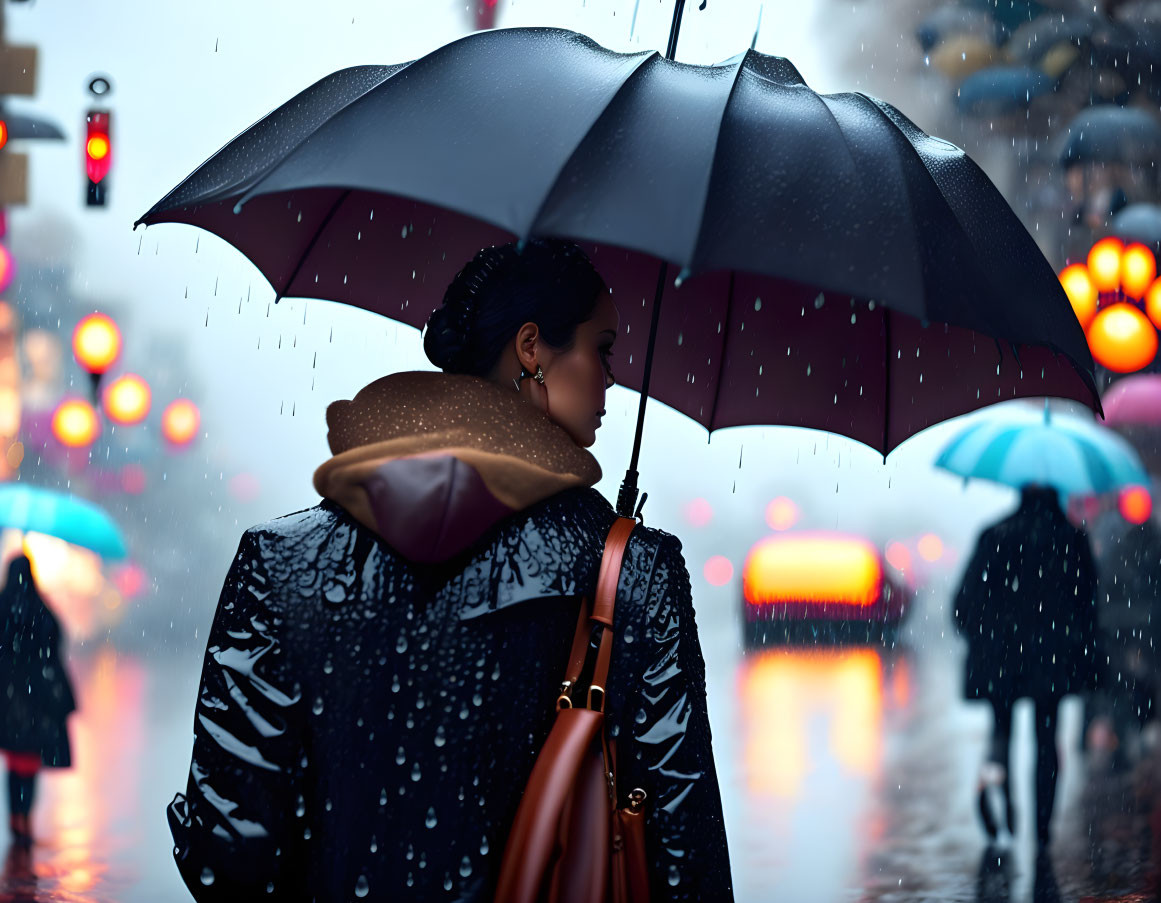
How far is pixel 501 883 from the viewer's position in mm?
1767

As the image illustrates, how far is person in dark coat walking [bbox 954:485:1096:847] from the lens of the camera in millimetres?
6875

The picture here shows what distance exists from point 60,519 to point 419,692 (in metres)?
6.75

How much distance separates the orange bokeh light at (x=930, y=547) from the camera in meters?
37.6

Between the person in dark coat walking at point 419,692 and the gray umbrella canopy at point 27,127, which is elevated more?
the gray umbrella canopy at point 27,127

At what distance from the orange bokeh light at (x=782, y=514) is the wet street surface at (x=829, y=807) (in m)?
17.5

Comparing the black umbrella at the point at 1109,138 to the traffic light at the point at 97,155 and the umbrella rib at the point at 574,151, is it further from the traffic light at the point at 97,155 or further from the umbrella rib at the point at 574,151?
the umbrella rib at the point at 574,151

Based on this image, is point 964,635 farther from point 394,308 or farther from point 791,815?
point 394,308

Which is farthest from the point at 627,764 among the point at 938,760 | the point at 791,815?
the point at 938,760

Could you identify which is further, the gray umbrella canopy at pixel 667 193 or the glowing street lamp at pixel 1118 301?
the glowing street lamp at pixel 1118 301

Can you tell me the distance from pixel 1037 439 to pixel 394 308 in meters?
5.43

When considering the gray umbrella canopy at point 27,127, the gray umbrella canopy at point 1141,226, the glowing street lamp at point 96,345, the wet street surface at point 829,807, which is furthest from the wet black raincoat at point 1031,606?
the glowing street lamp at point 96,345

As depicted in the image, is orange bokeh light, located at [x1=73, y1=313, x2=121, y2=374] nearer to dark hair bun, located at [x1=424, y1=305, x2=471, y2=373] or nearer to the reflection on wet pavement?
the reflection on wet pavement

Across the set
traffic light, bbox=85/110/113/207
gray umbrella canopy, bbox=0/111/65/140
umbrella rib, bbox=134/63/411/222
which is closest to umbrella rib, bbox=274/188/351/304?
umbrella rib, bbox=134/63/411/222

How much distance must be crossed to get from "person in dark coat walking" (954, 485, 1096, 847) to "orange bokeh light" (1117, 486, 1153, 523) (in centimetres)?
292
